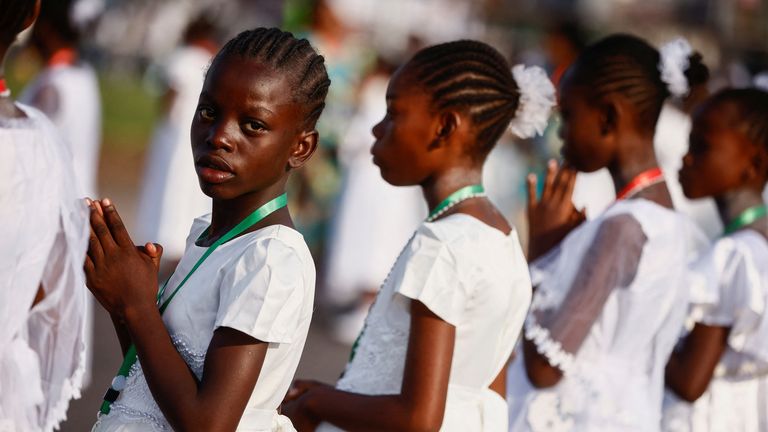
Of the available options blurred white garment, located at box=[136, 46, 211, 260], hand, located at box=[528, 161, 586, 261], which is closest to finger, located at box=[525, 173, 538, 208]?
hand, located at box=[528, 161, 586, 261]

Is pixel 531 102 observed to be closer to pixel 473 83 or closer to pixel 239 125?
pixel 473 83

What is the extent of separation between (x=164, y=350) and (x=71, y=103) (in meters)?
4.20

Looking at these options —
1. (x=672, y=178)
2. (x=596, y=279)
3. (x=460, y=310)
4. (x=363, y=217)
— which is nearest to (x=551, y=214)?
(x=596, y=279)

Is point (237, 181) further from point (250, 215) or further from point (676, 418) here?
point (676, 418)

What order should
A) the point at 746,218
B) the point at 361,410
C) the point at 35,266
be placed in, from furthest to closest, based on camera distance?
the point at 746,218 → the point at 35,266 → the point at 361,410

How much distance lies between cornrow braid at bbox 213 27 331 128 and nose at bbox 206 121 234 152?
6.4 inches

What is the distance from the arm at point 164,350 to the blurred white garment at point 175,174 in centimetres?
634

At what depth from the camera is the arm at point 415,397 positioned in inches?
106

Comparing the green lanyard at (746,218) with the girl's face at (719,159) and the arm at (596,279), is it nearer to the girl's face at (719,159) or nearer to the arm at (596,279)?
the girl's face at (719,159)

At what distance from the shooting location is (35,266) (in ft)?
9.63

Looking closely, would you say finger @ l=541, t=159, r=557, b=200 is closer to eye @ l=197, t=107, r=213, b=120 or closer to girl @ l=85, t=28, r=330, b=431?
girl @ l=85, t=28, r=330, b=431

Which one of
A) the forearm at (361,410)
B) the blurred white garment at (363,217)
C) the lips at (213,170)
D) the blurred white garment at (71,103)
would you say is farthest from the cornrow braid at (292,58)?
the blurred white garment at (363,217)

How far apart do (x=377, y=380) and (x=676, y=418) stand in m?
1.45

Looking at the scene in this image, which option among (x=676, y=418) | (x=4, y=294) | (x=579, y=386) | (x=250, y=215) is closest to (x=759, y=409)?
(x=676, y=418)
